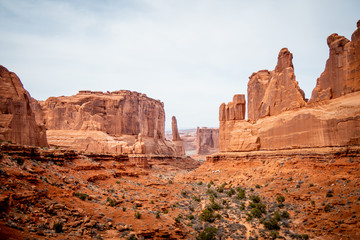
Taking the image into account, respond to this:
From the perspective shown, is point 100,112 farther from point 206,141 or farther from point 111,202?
point 206,141

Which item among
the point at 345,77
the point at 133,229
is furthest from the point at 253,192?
the point at 133,229

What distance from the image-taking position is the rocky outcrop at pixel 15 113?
80.1 ft

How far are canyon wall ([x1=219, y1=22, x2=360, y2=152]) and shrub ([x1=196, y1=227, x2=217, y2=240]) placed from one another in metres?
13.9

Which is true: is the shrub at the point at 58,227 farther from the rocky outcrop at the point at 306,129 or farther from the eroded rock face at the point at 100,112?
the eroded rock face at the point at 100,112

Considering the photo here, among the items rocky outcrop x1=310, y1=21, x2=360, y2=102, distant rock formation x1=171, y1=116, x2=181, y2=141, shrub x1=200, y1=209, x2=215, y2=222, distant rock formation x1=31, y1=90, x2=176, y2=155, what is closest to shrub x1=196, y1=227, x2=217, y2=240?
shrub x1=200, y1=209, x2=215, y2=222

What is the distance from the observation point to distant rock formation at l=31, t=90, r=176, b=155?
5977 cm

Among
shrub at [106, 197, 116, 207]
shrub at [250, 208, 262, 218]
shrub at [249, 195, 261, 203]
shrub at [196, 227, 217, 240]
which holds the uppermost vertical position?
shrub at [106, 197, 116, 207]

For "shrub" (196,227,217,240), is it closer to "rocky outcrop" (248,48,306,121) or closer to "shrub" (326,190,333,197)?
"shrub" (326,190,333,197)

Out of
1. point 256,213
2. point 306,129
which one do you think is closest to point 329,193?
point 256,213

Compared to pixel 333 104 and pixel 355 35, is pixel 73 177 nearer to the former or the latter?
pixel 333 104

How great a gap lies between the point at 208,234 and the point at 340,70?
64.1ft

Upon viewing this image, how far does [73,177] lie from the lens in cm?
2153

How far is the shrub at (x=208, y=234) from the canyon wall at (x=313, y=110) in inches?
548

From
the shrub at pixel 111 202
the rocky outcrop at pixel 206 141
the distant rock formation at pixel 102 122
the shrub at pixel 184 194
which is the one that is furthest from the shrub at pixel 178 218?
the rocky outcrop at pixel 206 141
